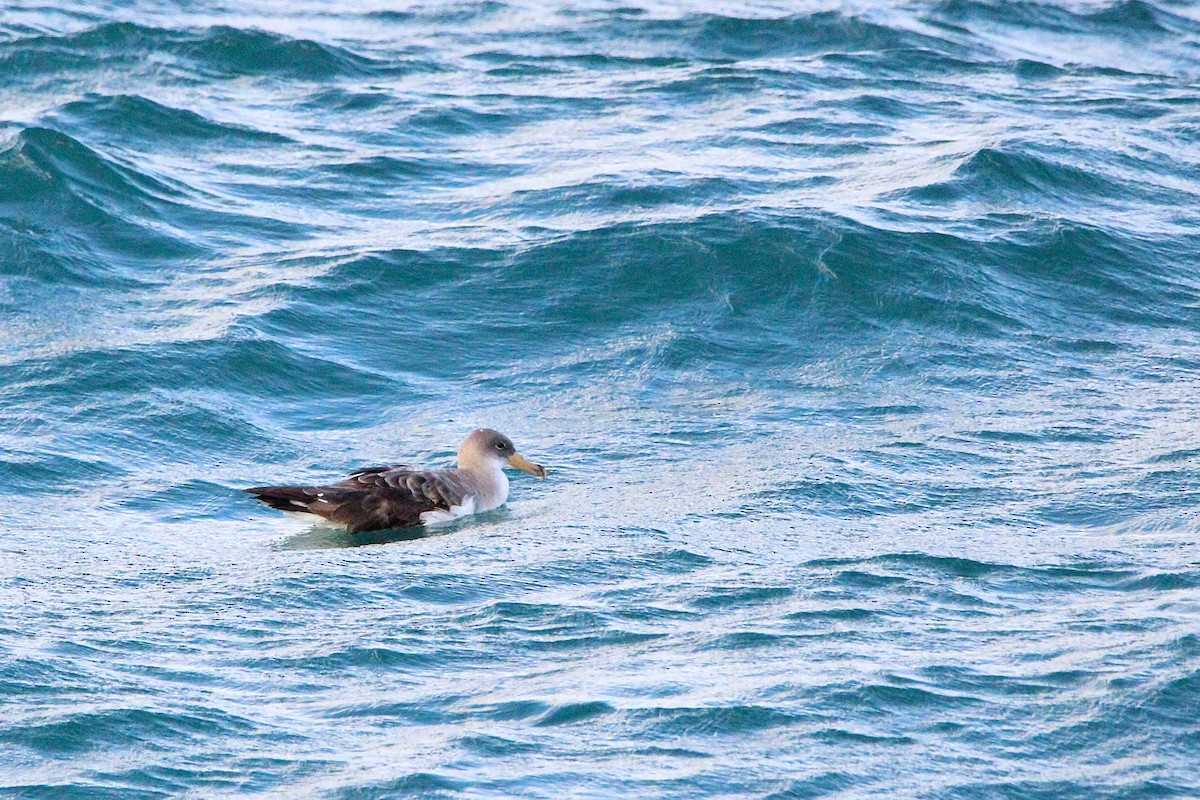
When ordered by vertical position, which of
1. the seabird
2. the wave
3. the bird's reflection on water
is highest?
the wave

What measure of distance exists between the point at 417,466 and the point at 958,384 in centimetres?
368

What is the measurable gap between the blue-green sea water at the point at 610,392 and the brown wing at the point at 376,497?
173mm

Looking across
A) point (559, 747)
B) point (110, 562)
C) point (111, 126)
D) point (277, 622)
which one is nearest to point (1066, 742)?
point (559, 747)

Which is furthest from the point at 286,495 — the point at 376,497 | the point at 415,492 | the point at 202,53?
the point at 202,53

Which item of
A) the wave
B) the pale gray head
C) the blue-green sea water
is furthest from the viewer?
the wave

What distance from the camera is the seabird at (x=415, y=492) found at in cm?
930

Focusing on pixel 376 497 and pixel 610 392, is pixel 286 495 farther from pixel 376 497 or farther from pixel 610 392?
pixel 610 392

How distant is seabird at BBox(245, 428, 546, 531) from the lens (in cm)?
930

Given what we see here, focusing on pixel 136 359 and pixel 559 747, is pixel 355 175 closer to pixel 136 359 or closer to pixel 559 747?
pixel 136 359

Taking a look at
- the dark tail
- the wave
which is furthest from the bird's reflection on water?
the wave

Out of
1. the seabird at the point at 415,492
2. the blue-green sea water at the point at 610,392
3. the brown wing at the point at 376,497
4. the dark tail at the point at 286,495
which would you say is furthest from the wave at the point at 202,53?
the dark tail at the point at 286,495

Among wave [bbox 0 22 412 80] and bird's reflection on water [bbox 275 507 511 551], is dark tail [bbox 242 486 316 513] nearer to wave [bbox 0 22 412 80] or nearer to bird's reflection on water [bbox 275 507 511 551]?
bird's reflection on water [bbox 275 507 511 551]

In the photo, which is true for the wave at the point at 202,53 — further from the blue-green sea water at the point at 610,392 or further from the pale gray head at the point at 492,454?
the pale gray head at the point at 492,454

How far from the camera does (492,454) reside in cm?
1010
